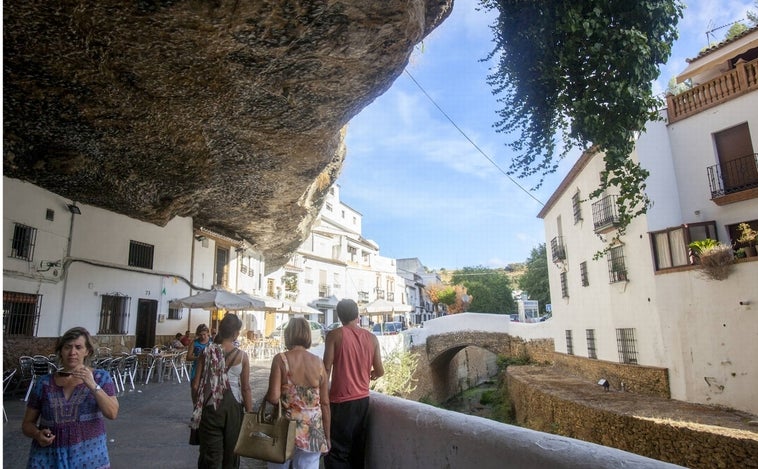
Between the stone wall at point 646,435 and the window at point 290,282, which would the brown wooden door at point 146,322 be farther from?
the window at point 290,282

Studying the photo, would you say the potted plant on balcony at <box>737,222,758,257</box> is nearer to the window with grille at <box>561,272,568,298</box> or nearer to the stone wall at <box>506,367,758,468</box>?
the stone wall at <box>506,367,758,468</box>

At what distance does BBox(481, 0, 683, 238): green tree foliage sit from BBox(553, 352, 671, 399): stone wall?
7734mm

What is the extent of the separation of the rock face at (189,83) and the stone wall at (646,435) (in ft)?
27.5

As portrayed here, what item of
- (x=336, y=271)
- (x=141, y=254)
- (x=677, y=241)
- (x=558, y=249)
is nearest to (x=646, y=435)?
(x=677, y=241)

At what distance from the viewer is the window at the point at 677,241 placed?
39.3 ft

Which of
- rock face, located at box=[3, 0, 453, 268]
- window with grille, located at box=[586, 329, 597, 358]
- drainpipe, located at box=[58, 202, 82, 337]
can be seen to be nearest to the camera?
rock face, located at box=[3, 0, 453, 268]

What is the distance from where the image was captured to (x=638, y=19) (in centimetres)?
592

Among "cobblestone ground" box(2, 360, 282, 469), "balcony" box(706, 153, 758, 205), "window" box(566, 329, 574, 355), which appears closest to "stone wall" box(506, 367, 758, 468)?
"window" box(566, 329, 574, 355)

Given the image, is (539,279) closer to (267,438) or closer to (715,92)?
(715,92)

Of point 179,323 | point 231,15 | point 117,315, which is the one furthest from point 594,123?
point 179,323

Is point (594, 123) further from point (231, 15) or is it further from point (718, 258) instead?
point (718, 258)

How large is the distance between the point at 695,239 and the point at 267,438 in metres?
12.5

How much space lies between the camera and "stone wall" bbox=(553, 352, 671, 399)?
1234 centimetres

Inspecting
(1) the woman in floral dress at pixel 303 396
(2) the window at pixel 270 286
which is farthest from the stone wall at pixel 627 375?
(2) the window at pixel 270 286
